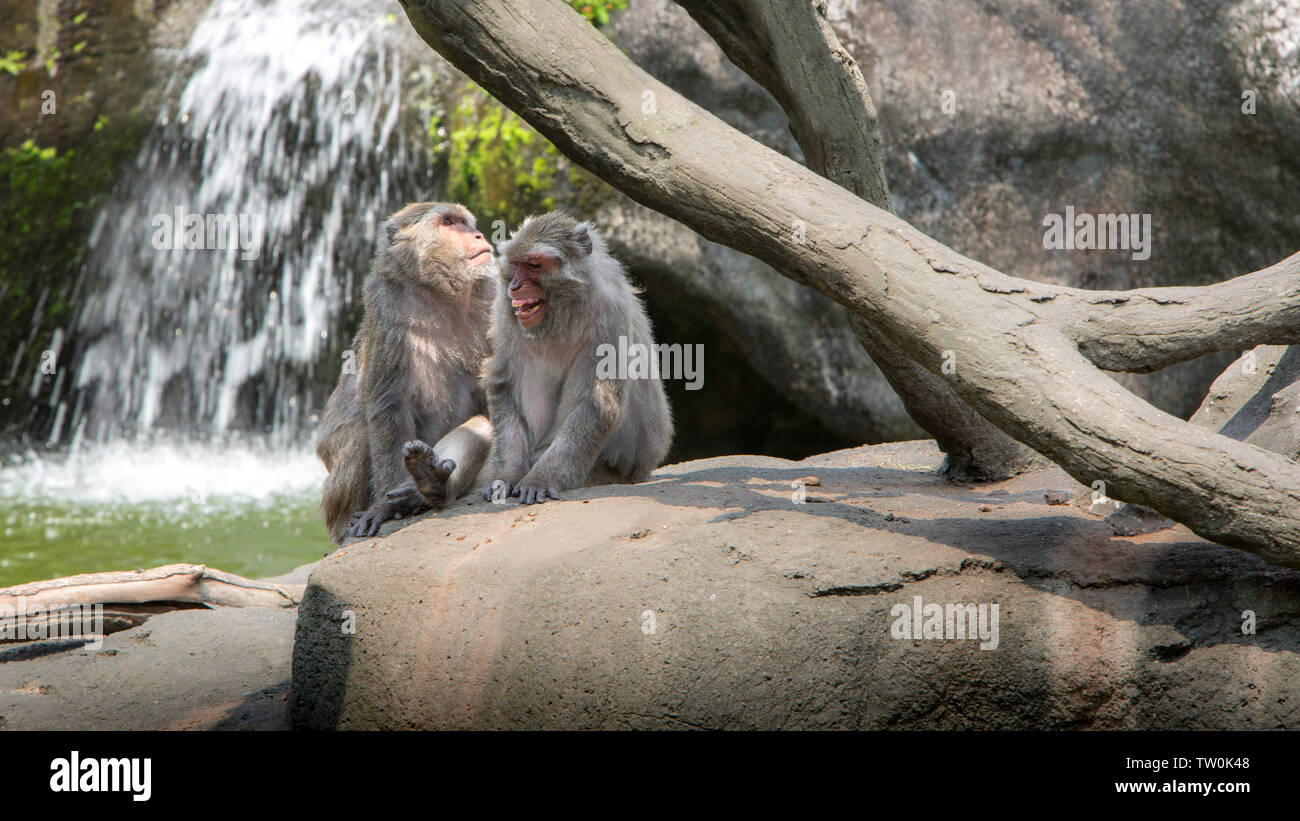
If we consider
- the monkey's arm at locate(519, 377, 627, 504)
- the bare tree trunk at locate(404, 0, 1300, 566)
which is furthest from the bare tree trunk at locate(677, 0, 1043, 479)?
the monkey's arm at locate(519, 377, 627, 504)

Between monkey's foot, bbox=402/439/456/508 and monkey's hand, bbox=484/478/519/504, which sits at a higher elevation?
monkey's foot, bbox=402/439/456/508

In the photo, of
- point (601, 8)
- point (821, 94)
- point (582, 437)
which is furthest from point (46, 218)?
point (821, 94)

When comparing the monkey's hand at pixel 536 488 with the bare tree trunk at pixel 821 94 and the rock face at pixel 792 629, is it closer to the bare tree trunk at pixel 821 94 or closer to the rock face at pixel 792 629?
the rock face at pixel 792 629

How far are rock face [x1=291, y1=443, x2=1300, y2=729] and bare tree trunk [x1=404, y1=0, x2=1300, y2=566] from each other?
1.40 ft

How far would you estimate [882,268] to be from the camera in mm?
4363

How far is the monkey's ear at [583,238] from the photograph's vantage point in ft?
18.9

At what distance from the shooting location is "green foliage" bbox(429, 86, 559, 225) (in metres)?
10.2

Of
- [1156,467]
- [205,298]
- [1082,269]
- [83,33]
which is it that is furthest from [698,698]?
[83,33]

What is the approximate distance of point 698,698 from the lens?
3.98 m

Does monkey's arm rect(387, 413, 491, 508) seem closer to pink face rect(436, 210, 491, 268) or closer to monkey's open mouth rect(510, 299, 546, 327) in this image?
monkey's open mouth rect(510, 299, 546, 327)

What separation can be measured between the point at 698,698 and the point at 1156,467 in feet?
5.83

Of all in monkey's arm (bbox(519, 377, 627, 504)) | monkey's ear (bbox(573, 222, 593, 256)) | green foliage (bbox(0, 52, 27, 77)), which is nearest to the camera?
monkey's arm (bbox(519, 377, 627, 504))

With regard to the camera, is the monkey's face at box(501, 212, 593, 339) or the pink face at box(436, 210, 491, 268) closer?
the monkey's face at box(501, 212, 593, 339)
